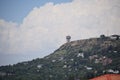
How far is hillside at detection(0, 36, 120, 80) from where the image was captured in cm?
7206

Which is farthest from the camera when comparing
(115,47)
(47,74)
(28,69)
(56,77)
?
(115,47)

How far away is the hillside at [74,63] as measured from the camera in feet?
236

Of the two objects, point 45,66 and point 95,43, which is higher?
point 95,43

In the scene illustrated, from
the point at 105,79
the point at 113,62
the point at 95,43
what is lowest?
the point at 105,79

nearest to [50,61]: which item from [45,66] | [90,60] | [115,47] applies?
[45,66]

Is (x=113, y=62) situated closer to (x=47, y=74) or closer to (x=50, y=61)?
(x=47, y=74)

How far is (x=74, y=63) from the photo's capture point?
284 feet

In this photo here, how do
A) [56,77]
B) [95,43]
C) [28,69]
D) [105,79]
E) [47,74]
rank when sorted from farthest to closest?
[95,43]
[28,69]
[47,74]
[56,77]
[105,79]

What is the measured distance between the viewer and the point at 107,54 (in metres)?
86.2

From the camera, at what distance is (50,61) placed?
305 ft

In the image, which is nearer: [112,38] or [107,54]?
[107,54]

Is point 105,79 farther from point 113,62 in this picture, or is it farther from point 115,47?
point 115,47

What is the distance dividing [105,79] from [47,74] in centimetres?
3522

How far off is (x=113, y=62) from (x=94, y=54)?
46.0 feet
